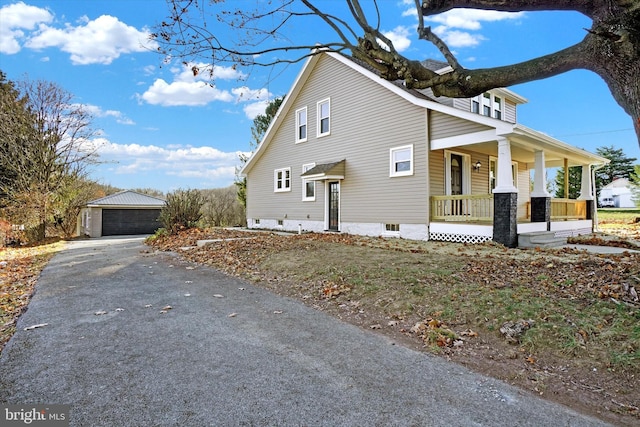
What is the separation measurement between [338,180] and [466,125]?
20.0 feet

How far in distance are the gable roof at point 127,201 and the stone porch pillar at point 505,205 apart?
24.5m

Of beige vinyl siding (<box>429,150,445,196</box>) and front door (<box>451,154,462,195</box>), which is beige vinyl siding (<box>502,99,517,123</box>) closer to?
front door (<box>451,154,462,195</box>)

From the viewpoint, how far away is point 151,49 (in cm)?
619

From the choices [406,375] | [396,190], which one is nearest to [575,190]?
[396,190]

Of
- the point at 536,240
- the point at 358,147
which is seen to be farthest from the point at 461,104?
the point at 536,240

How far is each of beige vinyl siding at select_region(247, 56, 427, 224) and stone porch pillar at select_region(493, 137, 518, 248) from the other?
8.16 ft

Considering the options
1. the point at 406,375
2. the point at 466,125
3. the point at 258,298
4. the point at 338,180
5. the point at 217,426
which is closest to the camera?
the point at 217,426

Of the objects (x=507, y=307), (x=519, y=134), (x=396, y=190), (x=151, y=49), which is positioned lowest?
(x=507, y=307)

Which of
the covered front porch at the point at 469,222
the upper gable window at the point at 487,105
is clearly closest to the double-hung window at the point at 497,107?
the upper gable window at the point at 487,105

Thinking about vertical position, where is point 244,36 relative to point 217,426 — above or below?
above

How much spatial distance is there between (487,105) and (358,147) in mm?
6084

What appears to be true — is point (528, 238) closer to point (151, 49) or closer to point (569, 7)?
point (569, 7)

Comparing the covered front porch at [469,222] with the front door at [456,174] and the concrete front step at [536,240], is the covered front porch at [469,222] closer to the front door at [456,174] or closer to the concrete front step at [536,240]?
the concrete front step at [536,240]

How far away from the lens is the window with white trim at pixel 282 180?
18.5 meters
